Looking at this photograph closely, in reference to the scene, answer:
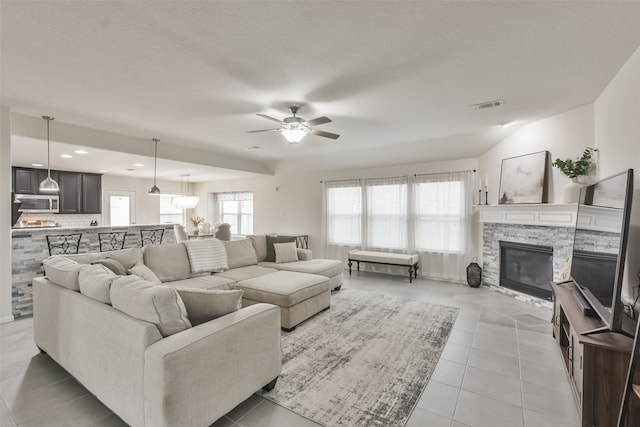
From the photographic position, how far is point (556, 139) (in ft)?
11.8

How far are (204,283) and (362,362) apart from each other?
202cm

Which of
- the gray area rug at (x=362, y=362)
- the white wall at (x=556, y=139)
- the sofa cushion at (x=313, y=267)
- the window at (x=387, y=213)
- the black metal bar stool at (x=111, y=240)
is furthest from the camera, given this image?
the window at (x=387, y=213)

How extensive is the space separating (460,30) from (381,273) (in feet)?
16.2

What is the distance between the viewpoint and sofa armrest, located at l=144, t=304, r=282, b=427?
56.5 inches

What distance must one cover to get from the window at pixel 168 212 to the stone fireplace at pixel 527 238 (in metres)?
8.90

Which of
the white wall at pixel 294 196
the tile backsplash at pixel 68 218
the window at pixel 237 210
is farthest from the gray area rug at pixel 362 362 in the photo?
the tile backsplash at pixel 68 218

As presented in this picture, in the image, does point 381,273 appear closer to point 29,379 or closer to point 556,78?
point 556,78

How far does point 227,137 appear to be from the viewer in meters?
4.77

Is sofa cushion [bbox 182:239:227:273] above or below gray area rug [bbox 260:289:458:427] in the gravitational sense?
above

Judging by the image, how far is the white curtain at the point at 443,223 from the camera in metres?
5.32

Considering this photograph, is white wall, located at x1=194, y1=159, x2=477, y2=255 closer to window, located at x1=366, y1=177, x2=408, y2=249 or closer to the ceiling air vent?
window, located at x1=366, y1=177, x2=408, y2=249

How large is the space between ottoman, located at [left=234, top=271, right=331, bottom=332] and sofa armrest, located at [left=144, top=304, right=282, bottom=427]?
1075 millimetres

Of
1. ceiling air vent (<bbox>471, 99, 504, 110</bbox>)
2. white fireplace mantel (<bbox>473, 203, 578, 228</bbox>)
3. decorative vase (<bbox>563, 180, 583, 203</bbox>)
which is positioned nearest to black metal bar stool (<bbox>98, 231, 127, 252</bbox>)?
ceiling air vent (<bbox>471, 99, 504, 110</bbox>)

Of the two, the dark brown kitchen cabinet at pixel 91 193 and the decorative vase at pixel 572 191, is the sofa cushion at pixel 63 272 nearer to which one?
the decorative vase at pixel 572 191
